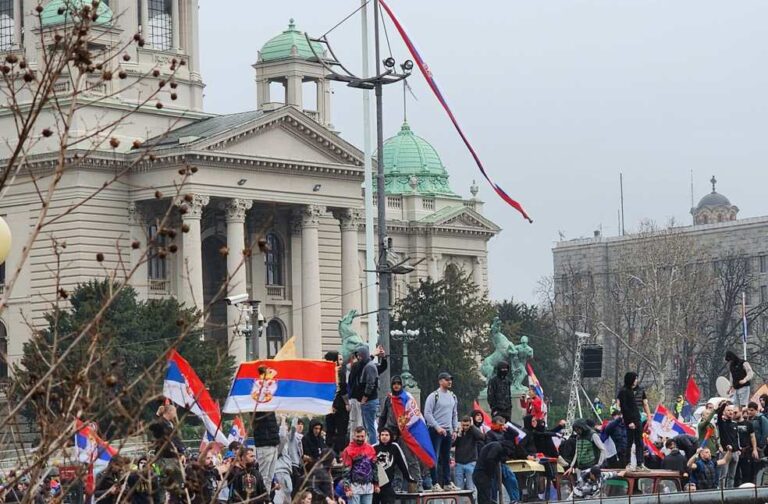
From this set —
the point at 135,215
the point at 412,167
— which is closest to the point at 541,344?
the point at 412,167

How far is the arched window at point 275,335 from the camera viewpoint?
283ft

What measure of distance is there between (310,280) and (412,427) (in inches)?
2378

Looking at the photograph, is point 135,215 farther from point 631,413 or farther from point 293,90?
point 631,413

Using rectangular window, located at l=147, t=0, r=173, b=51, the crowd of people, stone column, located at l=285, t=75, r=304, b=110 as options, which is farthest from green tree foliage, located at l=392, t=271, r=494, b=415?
the crowd of people

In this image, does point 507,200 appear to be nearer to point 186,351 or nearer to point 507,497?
point 507,497

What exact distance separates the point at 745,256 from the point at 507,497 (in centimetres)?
11125

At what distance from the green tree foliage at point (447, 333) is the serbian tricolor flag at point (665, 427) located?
45675 mm

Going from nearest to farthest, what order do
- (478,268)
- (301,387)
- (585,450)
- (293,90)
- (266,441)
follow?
(266,441) < (301,387) < (585,450) < (293,90) < (478,268)

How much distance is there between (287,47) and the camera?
3541 inches

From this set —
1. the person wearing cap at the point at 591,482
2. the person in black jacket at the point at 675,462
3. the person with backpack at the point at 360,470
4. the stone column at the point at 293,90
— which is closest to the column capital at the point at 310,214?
the stone column at the point at 293,90

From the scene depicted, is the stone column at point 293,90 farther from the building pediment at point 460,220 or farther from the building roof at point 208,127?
the building pediment at point 460,220

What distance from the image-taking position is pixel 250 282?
8544 centimetres

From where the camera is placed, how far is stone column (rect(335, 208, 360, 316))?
285ft

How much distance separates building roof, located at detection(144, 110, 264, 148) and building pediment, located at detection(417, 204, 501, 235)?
1742cm
